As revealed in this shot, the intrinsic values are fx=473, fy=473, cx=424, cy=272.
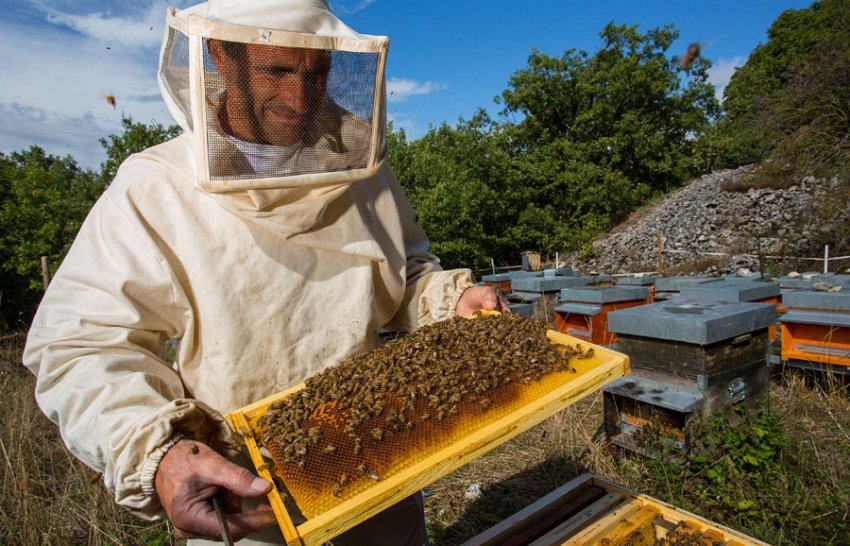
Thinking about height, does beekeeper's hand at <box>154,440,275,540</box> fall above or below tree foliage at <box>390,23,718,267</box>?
below

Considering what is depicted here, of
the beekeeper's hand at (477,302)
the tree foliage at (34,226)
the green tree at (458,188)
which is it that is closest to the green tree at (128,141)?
the tree foliage at (34,226)

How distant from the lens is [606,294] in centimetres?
647

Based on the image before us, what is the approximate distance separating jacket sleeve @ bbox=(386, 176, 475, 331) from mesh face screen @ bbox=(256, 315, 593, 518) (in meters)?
0.22

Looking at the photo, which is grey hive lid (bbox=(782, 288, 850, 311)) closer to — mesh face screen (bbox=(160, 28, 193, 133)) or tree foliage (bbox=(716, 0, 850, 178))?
mesh face screen (bbox=(160, 28, 193, 133))

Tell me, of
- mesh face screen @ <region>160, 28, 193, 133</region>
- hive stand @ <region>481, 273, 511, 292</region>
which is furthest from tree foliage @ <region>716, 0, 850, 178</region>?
mesh face screen @ <region>160, 28, 193, 133</region>

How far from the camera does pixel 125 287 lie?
148 cm

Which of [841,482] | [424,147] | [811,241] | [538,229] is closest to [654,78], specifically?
[538,229]

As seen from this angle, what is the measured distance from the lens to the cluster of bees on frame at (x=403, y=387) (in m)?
1.47

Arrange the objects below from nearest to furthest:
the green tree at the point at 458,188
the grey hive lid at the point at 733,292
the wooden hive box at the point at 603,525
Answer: the wooden hive box at the point at 603,525
the grey hive lid at the point at 733,292
the green tree at the point at 458,188

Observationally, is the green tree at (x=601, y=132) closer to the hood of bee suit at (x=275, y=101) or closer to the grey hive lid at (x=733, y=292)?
the grey hive lid at (x=733, y=292)

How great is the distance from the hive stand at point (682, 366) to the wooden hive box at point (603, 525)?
1.37 metres

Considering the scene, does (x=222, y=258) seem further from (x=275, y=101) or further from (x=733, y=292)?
(x=733, y=292)

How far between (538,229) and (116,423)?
2675cm

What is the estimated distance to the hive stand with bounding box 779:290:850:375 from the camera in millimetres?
4299
